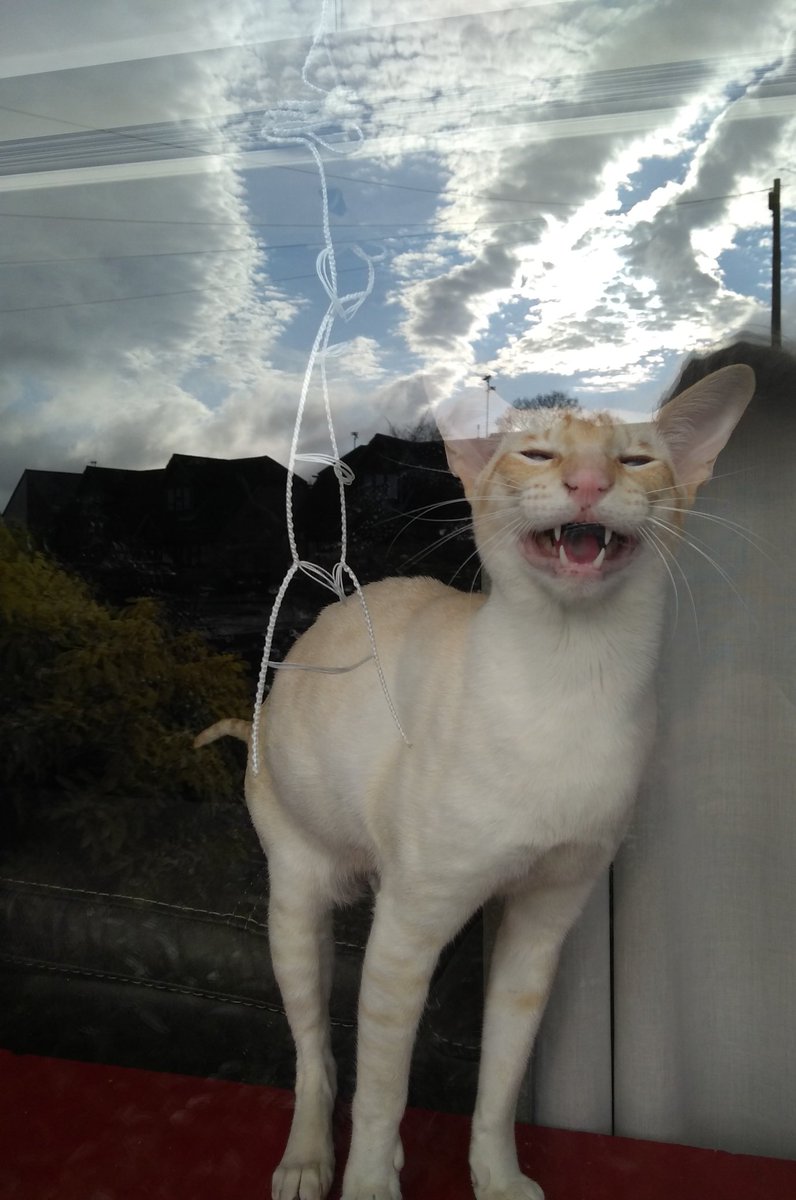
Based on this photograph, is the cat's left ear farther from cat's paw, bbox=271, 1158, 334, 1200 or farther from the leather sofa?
cat's paw, bbox=271, 1158, 334, 1200

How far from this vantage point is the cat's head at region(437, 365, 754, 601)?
29.0 inches

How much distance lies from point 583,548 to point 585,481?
57 mm

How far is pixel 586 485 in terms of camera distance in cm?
73

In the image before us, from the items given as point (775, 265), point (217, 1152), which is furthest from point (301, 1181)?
point (775, 265)

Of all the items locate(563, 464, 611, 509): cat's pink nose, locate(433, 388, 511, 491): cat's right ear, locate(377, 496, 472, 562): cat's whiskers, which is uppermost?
locate(433, 388, 511, 491): cat's right ear

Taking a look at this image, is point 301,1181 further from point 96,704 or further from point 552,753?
point 96,704

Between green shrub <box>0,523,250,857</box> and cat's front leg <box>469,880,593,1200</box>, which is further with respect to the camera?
green shrub <box>0,523,250,857</box>

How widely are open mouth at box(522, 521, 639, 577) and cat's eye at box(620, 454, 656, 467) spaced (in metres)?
0.07

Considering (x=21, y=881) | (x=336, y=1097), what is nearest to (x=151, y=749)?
(x=21, y=881)

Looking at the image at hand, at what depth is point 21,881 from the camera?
1322 millimetres

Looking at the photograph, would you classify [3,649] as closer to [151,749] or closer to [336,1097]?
[151,749]

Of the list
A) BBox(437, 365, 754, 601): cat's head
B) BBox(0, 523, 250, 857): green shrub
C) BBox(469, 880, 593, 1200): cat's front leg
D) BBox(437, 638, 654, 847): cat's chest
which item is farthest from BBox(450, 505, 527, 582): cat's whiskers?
BBox(0, 523, 250, 857): green shrub

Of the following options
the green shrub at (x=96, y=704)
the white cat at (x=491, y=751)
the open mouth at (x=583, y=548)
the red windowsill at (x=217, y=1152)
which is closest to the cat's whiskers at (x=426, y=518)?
the white cat at (x=491, y=751)

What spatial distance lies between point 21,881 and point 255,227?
0.92m
